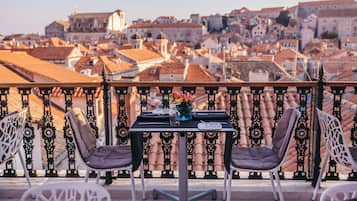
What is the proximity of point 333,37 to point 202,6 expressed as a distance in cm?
4835

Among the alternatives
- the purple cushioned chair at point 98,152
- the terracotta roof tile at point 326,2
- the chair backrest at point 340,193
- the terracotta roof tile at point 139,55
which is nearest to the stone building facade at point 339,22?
the terracotta roof tile at point 326,2

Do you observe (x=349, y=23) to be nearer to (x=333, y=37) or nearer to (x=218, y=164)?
(x=333, y=37)

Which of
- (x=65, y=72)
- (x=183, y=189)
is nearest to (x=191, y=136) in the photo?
(x=183, y=189)

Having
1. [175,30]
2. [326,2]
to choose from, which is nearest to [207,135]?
[175,30]

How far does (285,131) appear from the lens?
124 inches

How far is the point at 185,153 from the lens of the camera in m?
3.22

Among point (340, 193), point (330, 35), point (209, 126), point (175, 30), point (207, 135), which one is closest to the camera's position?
point (340, 193)

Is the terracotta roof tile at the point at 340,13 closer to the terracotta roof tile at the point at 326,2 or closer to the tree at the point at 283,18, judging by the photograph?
the terracotta roof tile at the point at 326,2

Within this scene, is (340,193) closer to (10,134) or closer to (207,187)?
(207,187)

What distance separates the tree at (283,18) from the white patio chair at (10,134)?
260 ft

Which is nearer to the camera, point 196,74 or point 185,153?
point 185,153

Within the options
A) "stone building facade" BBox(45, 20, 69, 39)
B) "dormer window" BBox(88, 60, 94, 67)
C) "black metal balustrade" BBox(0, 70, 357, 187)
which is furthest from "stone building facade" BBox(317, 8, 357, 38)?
"black metal balustrade" BBox(0, 70, 357, 187)

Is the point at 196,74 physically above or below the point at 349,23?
below

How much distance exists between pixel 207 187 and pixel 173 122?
3.06 feet
